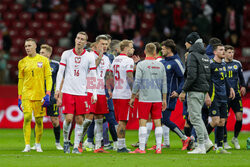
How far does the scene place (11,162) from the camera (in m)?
9.59

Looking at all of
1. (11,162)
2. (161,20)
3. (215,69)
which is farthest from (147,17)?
(11,162)

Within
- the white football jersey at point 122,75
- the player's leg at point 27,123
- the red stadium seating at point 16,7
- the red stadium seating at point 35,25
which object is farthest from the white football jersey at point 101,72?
the red stadium seating at point 16,7

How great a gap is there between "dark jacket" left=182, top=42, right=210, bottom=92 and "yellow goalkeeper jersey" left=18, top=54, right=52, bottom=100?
3.19 m

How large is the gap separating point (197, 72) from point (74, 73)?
2.56 meters

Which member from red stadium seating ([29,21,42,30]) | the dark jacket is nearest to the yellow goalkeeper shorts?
the dark jacket

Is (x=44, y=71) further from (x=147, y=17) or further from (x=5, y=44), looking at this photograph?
(x=147, y=17)

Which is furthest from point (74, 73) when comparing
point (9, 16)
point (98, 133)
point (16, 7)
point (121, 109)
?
point (16, 7)

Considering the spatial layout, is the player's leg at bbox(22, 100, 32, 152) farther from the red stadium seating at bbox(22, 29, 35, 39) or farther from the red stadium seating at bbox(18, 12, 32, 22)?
the red stadium seating at bbox(18, 12, 32, 22)

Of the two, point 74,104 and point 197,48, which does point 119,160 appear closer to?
point 74,104

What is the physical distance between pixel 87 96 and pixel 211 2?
48.7 ft

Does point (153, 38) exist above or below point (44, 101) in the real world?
above

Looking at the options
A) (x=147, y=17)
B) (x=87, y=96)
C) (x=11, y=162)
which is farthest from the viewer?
(x=147, y=17)

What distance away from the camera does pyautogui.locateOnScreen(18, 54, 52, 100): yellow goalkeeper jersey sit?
11.9 metres

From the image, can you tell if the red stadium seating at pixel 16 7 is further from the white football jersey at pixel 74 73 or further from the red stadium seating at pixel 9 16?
the white football jersey at pixel 74 73
